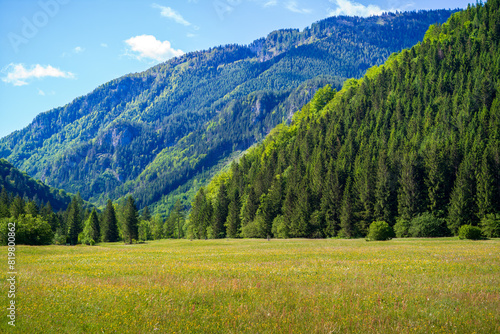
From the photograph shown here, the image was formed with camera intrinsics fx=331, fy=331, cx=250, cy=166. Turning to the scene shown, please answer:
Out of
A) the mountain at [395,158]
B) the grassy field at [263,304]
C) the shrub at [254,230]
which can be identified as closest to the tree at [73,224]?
the mountain at [395,158]

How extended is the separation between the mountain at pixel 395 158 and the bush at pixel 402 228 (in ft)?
1.03

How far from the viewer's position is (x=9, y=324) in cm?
1045

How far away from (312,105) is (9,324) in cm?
17604

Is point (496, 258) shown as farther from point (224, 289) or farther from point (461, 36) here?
point (461, 36)

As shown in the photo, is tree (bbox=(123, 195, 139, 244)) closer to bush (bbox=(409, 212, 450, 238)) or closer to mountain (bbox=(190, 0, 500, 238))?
mountain (bbox=(190, 0, 500, 238))

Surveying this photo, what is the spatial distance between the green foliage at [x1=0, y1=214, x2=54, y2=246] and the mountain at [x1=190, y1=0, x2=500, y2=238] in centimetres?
5508

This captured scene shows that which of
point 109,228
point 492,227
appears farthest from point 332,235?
point 109,228

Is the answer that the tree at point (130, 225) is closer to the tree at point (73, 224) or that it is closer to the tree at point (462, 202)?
the tree at point (73, 224)

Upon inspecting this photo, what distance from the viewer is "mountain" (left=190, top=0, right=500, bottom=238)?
81938 millimetres

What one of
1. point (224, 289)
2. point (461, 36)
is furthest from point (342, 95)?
point (224, 289)

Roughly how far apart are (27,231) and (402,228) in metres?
83.0

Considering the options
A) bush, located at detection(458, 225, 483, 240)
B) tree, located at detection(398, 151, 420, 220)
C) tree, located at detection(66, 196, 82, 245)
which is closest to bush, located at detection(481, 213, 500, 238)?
bush, located at detection(458, 225, 483, 240)

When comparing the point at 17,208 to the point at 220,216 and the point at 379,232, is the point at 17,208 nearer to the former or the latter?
the point at 220,216

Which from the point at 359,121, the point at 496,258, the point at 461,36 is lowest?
the point at 496,258
